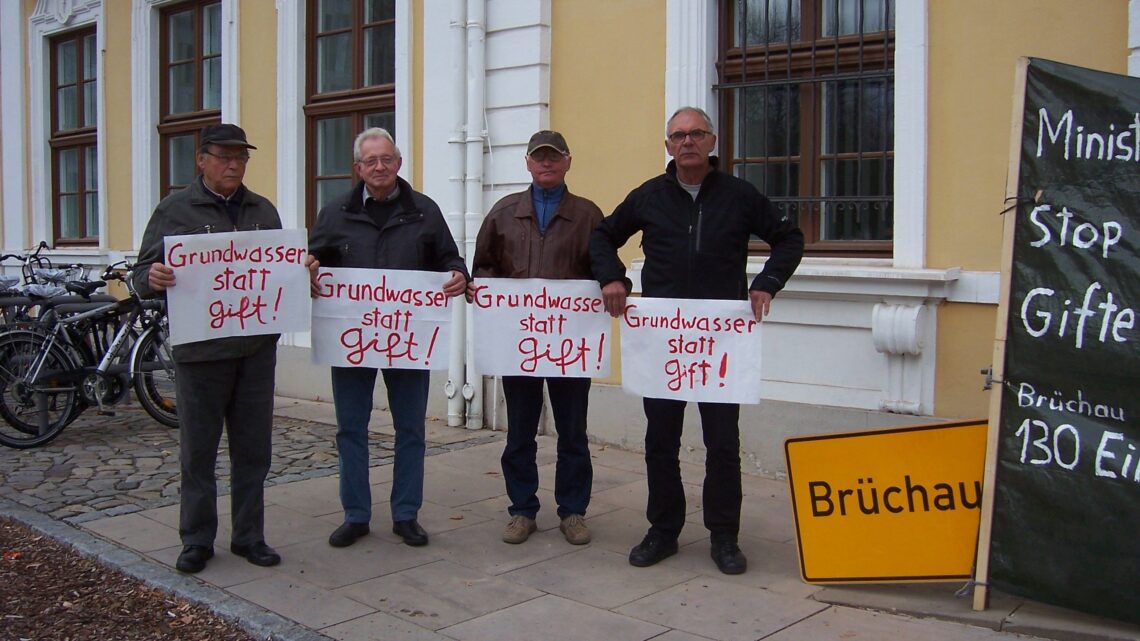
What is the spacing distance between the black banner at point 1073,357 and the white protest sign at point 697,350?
3.64ft

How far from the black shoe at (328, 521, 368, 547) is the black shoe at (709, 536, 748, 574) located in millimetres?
1732

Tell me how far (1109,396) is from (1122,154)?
86 cm

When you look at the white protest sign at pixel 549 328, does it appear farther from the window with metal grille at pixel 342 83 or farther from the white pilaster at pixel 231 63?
the white pilaster at pixel 231 63

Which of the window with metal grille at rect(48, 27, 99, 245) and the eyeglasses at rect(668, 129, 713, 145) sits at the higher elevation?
the window with metal grille at rect(48, 27, 99, 245)

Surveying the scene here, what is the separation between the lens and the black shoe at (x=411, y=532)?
17.3 ft

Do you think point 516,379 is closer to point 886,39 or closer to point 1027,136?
point 1027,136

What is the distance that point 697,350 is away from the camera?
190 inches

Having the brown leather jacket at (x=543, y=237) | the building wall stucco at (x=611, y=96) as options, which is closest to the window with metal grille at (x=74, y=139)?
the building wall stucco at (x=611, y=96)

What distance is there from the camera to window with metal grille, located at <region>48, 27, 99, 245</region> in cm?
1300

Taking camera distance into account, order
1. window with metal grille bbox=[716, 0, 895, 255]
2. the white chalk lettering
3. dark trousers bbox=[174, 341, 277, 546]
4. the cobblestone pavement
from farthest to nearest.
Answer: window with metal grille bbox=[716, 0, 895, 255]
the cobblestone pavement
dark trousers bbox=[174, 341, 277, 546]
the white chalk lettering

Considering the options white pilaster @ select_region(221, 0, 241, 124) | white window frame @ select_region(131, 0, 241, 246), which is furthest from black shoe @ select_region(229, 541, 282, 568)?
white window frame @ select_region(131, 0, 241, 246)

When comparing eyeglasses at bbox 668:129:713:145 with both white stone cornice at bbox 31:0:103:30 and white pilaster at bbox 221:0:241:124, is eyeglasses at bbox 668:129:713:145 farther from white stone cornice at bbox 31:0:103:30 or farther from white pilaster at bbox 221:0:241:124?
white stone cornice at bbox 31:0:103:30

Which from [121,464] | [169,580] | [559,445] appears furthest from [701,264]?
[121,464]

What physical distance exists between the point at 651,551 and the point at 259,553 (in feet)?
5.87
